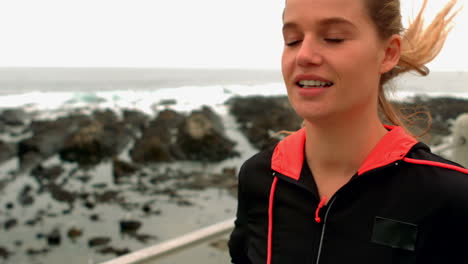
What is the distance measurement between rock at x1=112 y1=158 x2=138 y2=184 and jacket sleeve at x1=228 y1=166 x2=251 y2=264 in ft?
41.3

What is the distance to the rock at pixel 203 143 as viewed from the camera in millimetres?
16891

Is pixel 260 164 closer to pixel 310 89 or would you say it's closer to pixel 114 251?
pixel 310 89

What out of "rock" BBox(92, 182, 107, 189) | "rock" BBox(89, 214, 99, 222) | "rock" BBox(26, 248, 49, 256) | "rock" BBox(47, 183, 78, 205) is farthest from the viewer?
"rock" BBox(92, 182, 107, 189)

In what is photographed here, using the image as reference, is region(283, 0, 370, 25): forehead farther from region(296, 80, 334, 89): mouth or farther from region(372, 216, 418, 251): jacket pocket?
region(372, 216, 418, 251): jacket pocket

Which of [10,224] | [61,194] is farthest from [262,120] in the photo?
[10,224]

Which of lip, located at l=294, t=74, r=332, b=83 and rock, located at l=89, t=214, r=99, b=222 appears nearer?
lip, located at l=294, t=74, r=332, b=83

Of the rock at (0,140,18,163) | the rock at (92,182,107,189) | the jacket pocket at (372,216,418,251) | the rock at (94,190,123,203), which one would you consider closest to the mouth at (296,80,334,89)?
the jacket pocket at (372,216,418,251)

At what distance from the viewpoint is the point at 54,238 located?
340 inches

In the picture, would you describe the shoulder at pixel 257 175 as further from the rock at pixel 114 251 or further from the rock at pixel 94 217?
the rock at pixel 94 217

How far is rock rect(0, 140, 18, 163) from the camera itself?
16584 mm

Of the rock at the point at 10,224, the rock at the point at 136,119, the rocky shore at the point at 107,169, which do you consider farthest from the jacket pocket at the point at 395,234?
the rock at the point at 136,119

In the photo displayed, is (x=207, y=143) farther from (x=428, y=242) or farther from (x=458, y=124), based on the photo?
(x=428, y=242)

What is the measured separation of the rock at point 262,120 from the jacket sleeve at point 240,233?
38.4ft

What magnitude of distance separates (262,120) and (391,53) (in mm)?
22515
